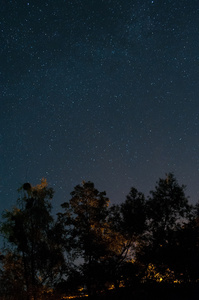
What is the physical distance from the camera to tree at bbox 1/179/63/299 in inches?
864

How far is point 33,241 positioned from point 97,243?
5563mm

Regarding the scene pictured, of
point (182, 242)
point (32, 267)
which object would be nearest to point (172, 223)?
point (182, 242)

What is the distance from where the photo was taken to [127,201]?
87.6 feet

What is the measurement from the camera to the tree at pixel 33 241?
2194 centimetres

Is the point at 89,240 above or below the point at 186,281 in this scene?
above

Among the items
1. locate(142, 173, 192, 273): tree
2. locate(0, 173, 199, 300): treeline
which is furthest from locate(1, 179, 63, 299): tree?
locate(142, 173, 192, 273): tree

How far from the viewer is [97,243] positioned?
24.7 meters

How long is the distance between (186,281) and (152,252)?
3.29m

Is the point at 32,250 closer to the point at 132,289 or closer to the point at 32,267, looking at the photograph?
the point at 32,267

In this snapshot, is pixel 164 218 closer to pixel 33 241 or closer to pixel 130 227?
pixel 130 227

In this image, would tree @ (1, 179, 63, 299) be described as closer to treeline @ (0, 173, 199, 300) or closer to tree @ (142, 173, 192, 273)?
treeline @ (0, 173, 199, 300)

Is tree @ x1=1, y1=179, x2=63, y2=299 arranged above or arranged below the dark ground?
above

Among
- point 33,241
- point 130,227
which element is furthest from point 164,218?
point 33,241

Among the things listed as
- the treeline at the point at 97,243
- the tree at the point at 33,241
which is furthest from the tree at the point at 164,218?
the tree at the point at 33,241
